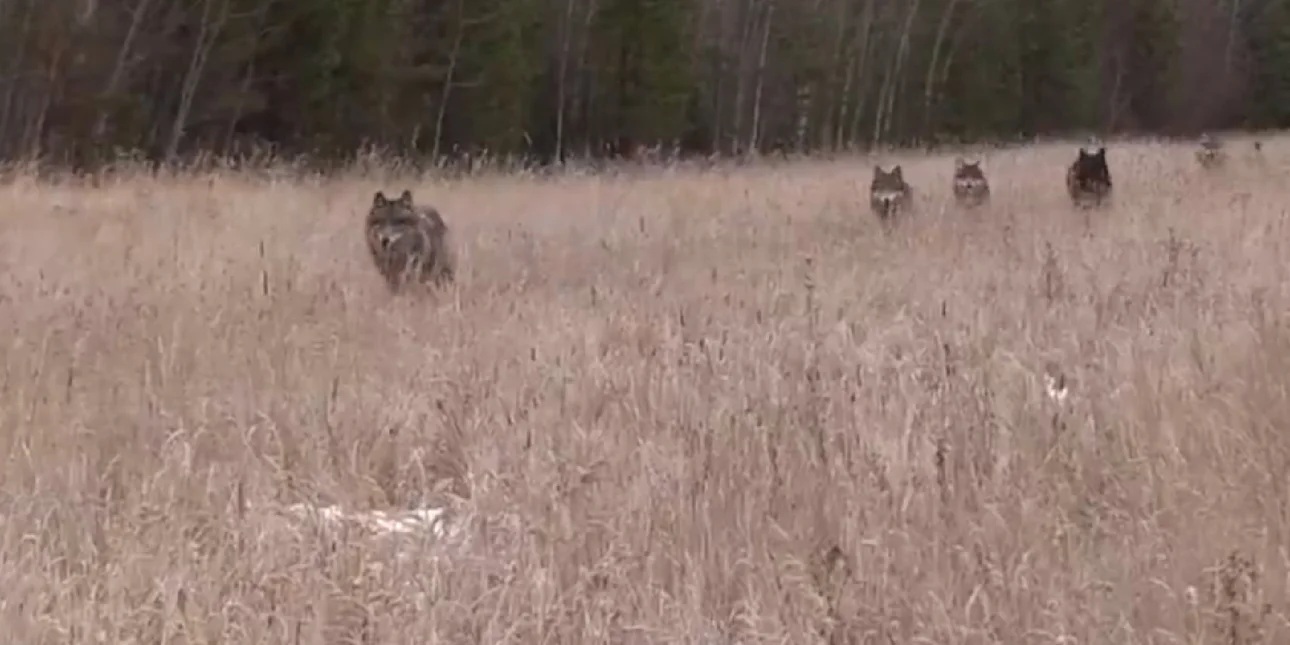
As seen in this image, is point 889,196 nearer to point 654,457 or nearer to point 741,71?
point 654,457

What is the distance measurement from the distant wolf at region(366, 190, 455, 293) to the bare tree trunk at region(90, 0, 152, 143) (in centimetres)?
1273

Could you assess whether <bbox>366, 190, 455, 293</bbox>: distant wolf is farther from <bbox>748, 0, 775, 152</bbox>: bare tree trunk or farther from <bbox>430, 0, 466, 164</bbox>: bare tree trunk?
<bbox>748, 0, 775, 152</bbox>: bare tree trunk

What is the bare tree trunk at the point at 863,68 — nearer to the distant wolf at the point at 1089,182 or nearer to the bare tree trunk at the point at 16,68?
the bare tree trunk at the point at 16,68

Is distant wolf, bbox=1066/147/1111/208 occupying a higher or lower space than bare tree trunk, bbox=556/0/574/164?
lower

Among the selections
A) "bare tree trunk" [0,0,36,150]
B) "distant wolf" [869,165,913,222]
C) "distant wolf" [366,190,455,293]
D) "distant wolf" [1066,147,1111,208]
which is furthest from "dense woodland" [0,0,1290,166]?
"distant wolf" [1066,147,1111,208]

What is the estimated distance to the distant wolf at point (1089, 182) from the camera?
1212 cm

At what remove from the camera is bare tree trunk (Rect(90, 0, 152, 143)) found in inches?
776

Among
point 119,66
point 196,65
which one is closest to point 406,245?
point 119,66

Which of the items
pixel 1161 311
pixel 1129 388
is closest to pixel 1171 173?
pixel 1161 311

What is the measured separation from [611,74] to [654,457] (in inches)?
1028

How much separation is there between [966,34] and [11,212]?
1247 inches

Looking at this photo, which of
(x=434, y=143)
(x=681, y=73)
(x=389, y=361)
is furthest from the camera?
(x=681, y=73)

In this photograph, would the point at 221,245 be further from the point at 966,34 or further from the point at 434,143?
the point at 966,34

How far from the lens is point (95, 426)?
4324 mm
